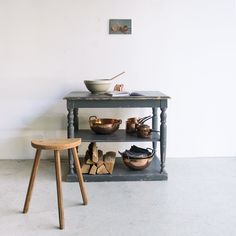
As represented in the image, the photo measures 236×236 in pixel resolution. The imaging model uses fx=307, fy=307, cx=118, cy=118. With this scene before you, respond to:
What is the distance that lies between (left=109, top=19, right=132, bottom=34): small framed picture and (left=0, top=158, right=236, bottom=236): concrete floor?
5.49 ft

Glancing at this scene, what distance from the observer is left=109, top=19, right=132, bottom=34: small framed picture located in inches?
138

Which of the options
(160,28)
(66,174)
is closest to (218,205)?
(66,174)

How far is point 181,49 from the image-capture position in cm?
359

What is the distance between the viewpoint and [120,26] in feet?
11.5

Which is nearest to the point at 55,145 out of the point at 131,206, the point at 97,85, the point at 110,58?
the point at 131,206

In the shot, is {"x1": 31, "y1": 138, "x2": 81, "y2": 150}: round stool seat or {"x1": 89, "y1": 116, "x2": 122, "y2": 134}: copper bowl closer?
{"x1": 31, "y1": 138, "x2": 81, "y2": 150}: round stool seat

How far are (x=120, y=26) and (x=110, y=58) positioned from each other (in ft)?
1.24

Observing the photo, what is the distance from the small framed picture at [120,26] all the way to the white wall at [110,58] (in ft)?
0.16

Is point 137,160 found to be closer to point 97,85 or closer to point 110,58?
point 97,85

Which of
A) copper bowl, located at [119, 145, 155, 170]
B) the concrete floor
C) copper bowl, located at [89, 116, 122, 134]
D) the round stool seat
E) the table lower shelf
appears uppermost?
the round stool seat

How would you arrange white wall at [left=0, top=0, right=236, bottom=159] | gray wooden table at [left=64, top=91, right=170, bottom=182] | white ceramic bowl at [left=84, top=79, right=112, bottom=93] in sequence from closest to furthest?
1. gray wooden table at [left=64, top=91, right=170, bottom=182]
2. white ceramic bowl at [left=84, top=79, right=112, bottom=93]
3. white wall at [left=0, top=0, right=236, bottom=159]

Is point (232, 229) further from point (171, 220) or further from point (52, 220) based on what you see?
point (52, 220)

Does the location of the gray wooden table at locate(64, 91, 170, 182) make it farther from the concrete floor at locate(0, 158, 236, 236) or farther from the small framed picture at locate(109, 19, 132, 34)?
the small framed picture at locate(109, 19, 132, 34)

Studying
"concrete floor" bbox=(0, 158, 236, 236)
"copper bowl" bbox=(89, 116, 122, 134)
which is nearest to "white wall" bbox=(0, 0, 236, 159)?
"copper bowl" bbox=(89, 116, 122, 134)
